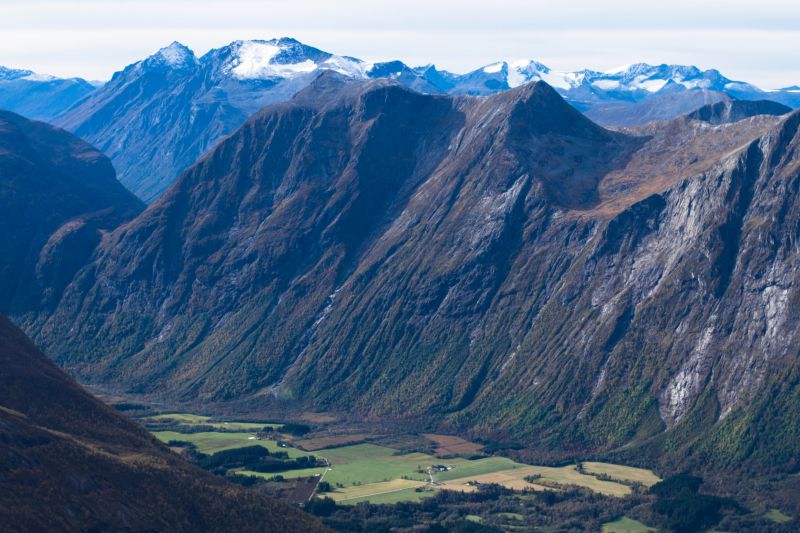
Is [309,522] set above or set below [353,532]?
above

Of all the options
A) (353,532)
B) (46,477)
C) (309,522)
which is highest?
(46,477)

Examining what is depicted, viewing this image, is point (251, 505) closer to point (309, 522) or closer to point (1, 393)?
point (309, 522)

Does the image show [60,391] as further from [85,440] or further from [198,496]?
[198,496]

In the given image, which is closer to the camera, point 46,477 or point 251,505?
point 46,477

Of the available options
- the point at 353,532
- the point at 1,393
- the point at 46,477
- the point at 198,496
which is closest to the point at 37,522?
the point at 46,477

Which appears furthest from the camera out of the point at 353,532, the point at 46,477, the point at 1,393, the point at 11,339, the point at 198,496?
the point at 353,532

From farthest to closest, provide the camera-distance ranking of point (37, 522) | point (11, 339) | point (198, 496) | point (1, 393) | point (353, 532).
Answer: point (353, 532), point (11, 339), point (1, 393), point (198, 496), point (37, 522)
